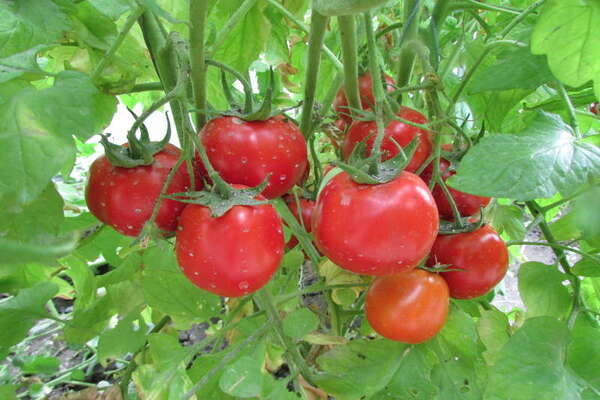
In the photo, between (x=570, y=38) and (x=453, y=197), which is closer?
(x=570, y=38)

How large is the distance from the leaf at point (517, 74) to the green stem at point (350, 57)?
0.45 ft

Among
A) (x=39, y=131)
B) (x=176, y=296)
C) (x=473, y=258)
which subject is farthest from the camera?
(x=176, y=296)

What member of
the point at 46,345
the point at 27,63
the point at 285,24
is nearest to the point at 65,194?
the point at 46,345

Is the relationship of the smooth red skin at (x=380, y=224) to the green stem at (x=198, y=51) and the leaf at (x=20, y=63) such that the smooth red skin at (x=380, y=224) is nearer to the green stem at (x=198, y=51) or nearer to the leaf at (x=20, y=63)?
the green stem at (x=198, y=51)

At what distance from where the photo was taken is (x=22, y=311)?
663 mm

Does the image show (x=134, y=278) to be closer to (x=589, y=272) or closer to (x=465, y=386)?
(x=465, y=386)

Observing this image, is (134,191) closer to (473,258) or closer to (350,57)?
(350,57)

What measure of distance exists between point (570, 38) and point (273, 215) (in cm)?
31

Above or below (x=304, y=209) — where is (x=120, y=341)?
below

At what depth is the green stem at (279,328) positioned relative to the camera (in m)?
0.64

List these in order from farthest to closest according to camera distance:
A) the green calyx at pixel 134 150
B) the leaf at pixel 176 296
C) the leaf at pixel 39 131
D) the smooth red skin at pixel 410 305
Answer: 1. the leaf at pixel 176 296
2. the smooth red skin at pixel 410 305
3. the green calyx at pixel 134 150
4. the leaf at pixel 39 131

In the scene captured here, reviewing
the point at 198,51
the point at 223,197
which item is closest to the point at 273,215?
the point at 223,197

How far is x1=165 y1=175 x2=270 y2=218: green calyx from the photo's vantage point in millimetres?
446

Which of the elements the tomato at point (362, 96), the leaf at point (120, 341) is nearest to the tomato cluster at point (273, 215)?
the tomato at point (362, 96)
